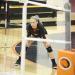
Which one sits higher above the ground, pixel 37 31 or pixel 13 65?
pixel 37 31

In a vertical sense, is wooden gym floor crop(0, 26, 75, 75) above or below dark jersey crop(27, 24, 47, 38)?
below

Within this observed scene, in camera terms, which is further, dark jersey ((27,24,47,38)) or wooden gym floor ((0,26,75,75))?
dark jersey ((27,24,47,38))

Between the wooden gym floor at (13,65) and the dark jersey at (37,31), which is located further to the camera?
the dark jersey at (37,31)

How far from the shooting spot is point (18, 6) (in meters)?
11.0

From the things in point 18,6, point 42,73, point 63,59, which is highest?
point 18,6

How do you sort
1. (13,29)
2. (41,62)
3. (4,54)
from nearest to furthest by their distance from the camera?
(41,62), (4,54), (13,29)

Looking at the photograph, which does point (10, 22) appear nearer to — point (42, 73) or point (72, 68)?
point (42, 73)

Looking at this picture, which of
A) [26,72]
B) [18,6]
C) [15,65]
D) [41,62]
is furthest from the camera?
[18,6]

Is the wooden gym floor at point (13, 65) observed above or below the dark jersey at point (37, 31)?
below

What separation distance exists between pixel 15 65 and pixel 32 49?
4.89 feet

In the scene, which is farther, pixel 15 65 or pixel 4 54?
pixel 4 54

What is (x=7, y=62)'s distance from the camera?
19.8 feet

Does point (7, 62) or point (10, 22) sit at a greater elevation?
point (10, 22)

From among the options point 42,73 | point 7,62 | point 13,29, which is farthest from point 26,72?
point 13,29
